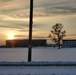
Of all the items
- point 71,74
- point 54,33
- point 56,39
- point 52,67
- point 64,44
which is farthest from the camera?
point 64,44

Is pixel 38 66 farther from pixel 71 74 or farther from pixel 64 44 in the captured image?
pixel 64 44

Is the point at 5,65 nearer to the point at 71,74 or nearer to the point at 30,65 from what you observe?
the point at 30,65

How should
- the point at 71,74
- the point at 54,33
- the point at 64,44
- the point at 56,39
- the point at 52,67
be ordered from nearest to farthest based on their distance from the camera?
the point at 71,74 → the point at 52,67 → the point at 56,39 → the point at 54,33 → the point at 64,44

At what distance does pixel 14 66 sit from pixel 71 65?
342 centimetres

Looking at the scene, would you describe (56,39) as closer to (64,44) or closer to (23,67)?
(64,44)

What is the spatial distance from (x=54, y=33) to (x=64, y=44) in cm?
1685

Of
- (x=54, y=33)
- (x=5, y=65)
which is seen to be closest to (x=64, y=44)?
(x=54, y=33)

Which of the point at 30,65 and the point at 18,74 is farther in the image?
the point at 30,65

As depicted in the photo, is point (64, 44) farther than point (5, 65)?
Yes

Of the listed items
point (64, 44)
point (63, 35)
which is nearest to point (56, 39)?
point (63, 35)

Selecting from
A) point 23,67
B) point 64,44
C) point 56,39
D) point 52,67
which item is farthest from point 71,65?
point 64,44

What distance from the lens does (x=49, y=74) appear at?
15320mm

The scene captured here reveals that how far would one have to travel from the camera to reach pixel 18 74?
15.4m

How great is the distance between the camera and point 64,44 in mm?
128375
